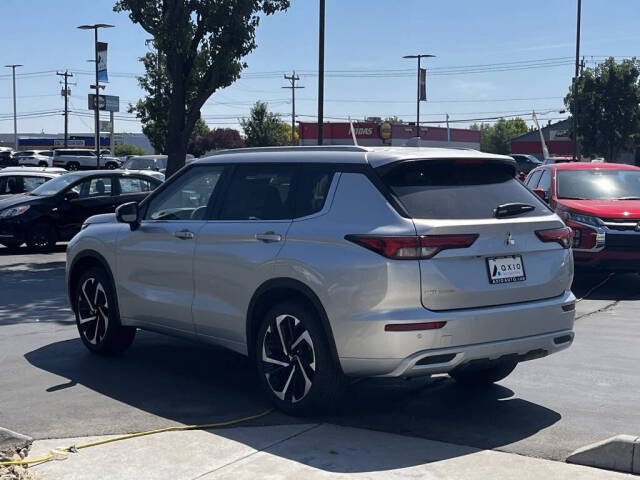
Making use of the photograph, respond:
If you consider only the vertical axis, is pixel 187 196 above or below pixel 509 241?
above

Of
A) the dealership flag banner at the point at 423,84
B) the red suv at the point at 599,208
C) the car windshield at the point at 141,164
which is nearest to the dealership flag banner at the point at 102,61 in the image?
the car windshield at the point at 141,164

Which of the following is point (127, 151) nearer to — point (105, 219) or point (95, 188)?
point (95, 188)

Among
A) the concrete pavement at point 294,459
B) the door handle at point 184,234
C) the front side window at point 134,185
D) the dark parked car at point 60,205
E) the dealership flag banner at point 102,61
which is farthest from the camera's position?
the dealership flag banner at point 102,61

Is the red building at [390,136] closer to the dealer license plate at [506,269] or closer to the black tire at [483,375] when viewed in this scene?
the black tire at [483,375]

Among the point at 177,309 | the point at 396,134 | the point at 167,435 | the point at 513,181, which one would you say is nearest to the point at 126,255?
the point at 177,309

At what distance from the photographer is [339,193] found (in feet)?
19.9

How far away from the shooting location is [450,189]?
6016 millimetres

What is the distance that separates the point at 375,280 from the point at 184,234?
205cm

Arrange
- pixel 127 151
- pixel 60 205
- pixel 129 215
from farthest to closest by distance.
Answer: pixel 127 151
pixel 60 205
pixel 129 215

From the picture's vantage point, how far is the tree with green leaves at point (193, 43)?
19.0 metres

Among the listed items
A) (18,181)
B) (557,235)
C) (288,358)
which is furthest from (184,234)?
(18,181)

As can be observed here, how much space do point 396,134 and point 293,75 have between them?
19061mm

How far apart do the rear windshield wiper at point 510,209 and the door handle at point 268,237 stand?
4.75 ft

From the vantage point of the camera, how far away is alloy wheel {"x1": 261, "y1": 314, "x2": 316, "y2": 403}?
602cm
